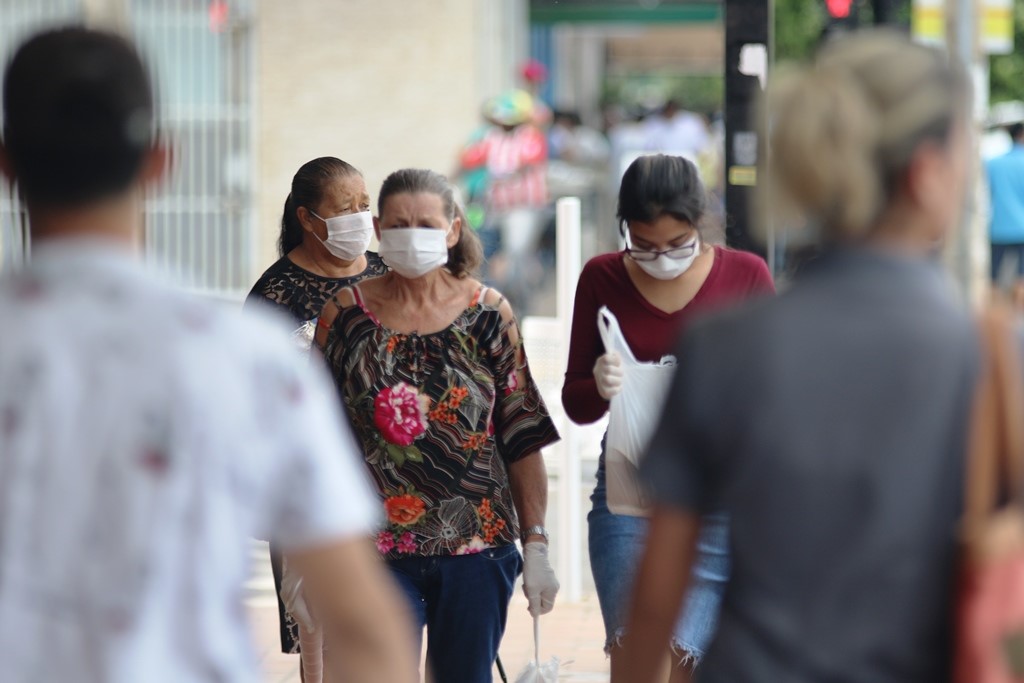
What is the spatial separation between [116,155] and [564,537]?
550 cm

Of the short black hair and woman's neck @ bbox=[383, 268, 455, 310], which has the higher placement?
the short black hair

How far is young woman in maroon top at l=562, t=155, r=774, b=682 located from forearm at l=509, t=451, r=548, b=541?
0.14 m

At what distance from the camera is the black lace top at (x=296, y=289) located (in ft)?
17.1

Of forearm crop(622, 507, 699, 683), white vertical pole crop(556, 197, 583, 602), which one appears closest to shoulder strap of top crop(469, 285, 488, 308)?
forearm crop(622, 507, 699, 683)

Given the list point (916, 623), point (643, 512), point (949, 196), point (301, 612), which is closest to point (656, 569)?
point (916, 623)

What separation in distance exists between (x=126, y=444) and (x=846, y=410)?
897mm

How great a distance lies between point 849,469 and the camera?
2.21 metres

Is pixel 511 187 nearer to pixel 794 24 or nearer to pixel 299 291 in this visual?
pixel 299 291

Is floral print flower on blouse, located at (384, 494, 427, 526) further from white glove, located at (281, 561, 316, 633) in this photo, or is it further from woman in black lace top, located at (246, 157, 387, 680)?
woman in black lace top, located at (246, 157, 387, 680)

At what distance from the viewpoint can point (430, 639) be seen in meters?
4.50

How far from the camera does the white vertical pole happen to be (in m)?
7.16

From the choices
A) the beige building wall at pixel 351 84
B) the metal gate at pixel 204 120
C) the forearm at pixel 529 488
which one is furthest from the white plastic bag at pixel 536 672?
the metal gate at pixel 204 120

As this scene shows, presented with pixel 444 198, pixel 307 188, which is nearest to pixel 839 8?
pixel 307 188

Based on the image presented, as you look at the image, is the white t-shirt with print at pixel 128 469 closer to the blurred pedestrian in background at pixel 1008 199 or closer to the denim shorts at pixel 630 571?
the denim shorts at pixel 630 571
